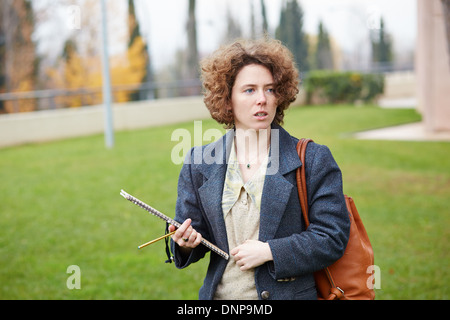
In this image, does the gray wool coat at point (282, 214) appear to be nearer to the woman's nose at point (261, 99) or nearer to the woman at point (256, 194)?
the woman at point (256, 194)

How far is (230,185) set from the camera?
2.16 metres

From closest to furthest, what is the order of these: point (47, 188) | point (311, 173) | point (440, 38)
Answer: point (311, 173) < point (47, 188) < point (440, 38)

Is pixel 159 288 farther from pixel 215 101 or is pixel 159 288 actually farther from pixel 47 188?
pixel 47 188

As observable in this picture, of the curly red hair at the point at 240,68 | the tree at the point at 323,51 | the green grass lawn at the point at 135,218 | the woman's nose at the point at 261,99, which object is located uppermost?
the tree at the point at 323,51

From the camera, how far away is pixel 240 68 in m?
2.17

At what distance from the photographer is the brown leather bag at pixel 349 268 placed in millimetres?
2111

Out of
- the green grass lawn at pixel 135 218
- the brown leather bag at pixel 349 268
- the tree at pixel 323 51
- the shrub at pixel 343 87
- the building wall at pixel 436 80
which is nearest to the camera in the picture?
the brown leather bag at pixel 349 268

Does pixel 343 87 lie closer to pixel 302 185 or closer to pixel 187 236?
pixel 302 185

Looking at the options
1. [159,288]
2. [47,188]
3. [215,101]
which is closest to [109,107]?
[47,188]

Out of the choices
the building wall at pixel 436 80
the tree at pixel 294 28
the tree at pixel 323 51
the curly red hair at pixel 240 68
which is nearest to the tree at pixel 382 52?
the tree at pixel 323 51

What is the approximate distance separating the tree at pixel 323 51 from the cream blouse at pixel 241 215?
4418 cm

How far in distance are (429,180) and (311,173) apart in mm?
7292

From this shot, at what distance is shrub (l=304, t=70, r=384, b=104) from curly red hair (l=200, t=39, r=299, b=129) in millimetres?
23774

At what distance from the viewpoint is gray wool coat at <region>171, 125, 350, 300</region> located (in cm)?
206
